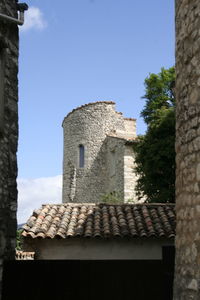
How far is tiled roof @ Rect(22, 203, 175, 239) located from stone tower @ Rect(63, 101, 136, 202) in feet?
48.2

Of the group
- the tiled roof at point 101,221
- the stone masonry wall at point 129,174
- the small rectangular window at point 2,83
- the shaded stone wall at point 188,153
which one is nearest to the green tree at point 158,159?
the stone masonry wall at point 129,174

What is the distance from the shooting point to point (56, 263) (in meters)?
7.20

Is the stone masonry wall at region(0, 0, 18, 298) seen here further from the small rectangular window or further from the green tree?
the green tree

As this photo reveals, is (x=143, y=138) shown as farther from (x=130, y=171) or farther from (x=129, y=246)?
(x=129, y=246)

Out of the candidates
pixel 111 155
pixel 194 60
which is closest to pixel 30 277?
pixel 194 60

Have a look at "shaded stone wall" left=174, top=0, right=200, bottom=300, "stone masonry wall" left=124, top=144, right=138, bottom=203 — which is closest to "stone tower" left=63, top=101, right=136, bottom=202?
"stone masonry wall" left=124, top=144, right=138, bottom=203

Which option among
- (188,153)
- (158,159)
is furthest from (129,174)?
(188,153)

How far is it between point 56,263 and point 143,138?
1507 cm

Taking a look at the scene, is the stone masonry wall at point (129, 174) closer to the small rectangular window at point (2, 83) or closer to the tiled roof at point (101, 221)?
the tiled roof at point (101, 221)

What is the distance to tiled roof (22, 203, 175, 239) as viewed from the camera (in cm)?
1188

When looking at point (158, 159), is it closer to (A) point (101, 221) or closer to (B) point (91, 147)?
(A) point (101, 221)

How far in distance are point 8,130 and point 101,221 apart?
622cm

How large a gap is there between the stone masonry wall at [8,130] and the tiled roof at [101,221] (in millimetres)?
4683

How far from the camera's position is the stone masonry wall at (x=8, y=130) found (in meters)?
7.00
